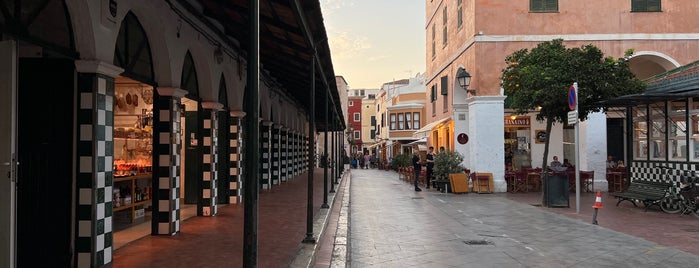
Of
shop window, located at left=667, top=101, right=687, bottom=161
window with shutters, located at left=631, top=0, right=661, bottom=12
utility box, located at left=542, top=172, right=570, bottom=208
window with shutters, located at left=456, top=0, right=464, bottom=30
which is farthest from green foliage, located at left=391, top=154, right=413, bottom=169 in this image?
shop window, located at left=667, top=101, right=687, bottom=161

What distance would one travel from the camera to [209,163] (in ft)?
33.4

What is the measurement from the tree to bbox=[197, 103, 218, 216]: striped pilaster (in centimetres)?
831

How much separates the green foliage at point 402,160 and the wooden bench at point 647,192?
17.5 m

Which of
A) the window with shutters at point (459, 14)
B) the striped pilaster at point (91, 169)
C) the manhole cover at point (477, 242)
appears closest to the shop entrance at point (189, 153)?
the manhole cover at point (477, 242)

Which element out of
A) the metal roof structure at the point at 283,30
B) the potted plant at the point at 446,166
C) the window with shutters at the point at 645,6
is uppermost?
the window with shutters at the point at 645,6

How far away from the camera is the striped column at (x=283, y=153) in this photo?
2088 centimetres

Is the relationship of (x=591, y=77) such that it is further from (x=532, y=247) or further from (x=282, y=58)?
(x=282, y=58)

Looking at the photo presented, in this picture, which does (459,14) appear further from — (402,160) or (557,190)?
(402,160)

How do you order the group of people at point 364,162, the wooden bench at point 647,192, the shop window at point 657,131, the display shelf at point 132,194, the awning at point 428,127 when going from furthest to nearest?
the group of people at point 364,162
the awning at point 428,127
the shop window at point 657,131
the wooden bench at point 647,192
the display shelf at point 132,194

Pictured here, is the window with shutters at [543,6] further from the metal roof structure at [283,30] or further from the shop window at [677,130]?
the metal roof structure at [283,30]

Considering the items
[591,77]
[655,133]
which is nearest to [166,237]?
[591,77]

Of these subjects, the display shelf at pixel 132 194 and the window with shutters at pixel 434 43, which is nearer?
the display shelf at pixel 132 194

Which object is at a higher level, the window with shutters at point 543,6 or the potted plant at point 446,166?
the window with shutters at point 543,6

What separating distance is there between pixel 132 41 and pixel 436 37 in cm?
2302
